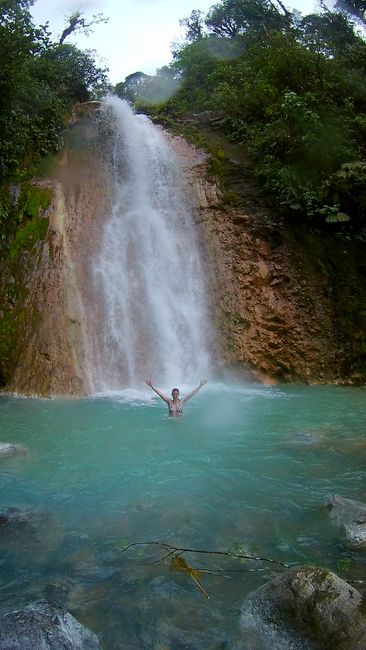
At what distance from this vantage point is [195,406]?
945 cm

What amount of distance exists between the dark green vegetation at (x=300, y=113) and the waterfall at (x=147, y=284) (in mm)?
2622

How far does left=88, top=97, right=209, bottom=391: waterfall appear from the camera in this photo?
1152cm

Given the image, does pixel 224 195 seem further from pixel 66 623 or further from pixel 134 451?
pixel 66 623

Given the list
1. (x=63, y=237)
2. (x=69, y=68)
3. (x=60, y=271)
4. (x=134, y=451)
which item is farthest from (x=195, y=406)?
(x=69, y=68)

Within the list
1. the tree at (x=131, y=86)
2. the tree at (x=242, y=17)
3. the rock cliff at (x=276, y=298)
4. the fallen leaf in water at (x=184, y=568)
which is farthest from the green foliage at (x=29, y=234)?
the tree at (x=242, y=17)

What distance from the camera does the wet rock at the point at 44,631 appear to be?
2.89 m

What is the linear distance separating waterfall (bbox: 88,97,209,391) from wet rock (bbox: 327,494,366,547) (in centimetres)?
673

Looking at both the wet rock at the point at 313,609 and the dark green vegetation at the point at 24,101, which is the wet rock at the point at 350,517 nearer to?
the wet rock at the point at 313,609

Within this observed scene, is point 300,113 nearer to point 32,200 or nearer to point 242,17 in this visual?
point 32,200

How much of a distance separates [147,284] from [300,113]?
6.53 metres

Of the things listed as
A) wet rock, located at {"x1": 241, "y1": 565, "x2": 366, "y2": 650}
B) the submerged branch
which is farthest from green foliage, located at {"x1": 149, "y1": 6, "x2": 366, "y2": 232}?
wet rock, located at {"x1": 241, "y1": 565, "x2": 366, "y2": 650}

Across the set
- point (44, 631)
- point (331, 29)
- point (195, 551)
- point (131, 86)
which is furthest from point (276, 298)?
point (131, 86)

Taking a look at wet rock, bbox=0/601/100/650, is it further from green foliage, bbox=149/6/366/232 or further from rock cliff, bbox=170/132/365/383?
green foliage, bbox=149/6/366/232

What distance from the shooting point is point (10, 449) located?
23.0 ft
